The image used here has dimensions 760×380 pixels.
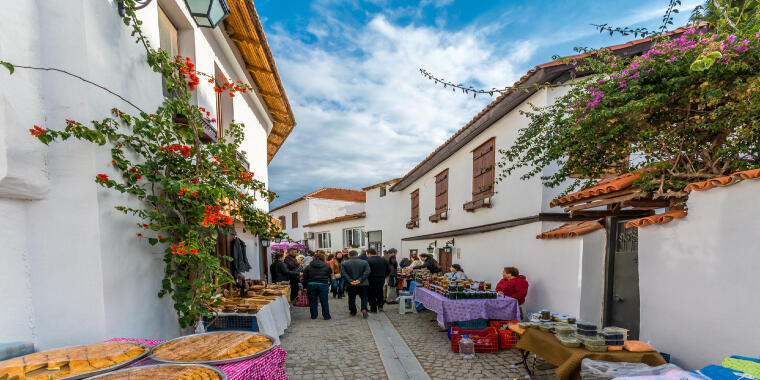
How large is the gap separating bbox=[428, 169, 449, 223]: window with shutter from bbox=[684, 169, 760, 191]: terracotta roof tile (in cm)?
827

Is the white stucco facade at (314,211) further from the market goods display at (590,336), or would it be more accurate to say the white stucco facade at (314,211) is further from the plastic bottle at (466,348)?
the market goods display at (590,336)

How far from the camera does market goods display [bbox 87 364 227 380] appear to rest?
218 cm

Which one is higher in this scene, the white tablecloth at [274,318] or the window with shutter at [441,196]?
the window with shutter at [441,196]

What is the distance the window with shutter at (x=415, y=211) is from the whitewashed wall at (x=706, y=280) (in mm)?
11246

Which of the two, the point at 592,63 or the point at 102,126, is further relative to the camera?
the point at 592,63

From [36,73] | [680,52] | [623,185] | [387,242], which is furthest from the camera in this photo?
[387,242]

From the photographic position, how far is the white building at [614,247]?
2.94 metres

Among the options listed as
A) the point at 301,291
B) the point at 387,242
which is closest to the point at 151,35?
the point at 301,291

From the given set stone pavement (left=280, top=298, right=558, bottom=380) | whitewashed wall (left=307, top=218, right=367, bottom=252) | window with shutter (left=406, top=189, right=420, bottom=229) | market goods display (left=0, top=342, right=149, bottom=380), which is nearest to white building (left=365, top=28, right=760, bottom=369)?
stone pavement (left=280, top=298, right=558, bottom=380)

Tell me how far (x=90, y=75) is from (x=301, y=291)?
9.00 meters

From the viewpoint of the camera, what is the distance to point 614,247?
187 inches

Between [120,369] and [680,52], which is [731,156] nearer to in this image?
[680,52]

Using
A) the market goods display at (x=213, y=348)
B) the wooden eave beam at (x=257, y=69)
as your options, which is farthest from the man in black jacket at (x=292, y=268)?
the market goods display at (x=213, y=348)

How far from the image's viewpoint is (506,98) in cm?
716
